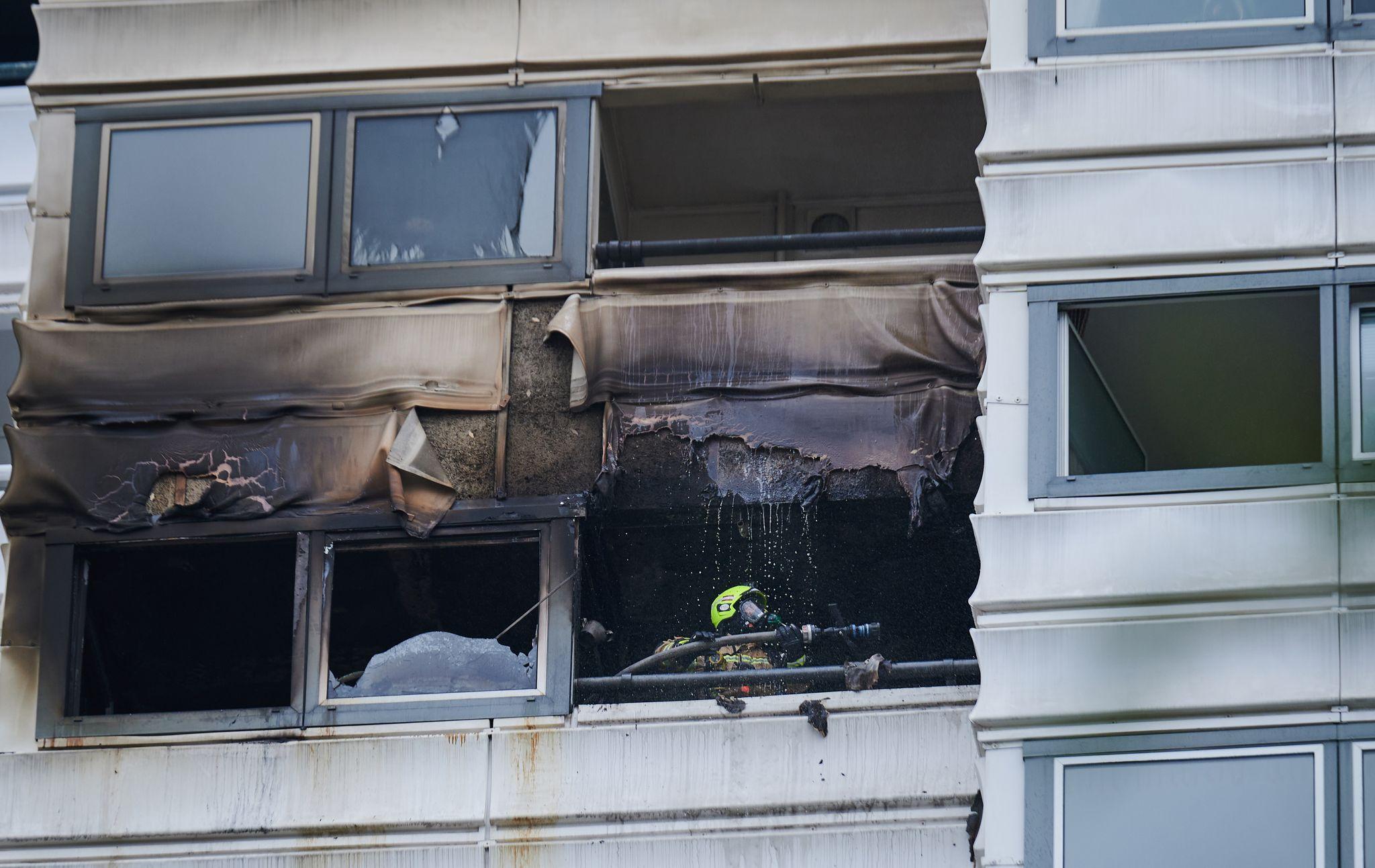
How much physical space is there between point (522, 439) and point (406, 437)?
2.50 ft

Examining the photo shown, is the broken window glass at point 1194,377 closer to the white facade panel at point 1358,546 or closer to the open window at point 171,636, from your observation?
the white facade panel at point 1358,546

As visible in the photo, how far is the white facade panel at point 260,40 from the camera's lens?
39.2ft

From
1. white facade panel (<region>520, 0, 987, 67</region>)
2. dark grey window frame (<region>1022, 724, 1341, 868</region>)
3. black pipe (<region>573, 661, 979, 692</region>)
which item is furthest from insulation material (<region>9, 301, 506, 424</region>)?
dark grey window frame (<region>1022, 724, 1341, 868</region>)

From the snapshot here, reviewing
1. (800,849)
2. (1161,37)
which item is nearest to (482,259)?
(800,849)

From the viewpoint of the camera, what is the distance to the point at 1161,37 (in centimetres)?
988

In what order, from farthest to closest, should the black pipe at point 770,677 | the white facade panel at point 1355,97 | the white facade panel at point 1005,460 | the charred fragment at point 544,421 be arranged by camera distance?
the charred fragment at point 544,421
the black pipe at point 770,677
the white facade panel at point 1355,97
the white facade panel at point 1005,460

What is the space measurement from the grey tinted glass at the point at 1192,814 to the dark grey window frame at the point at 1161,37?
4.05 meters

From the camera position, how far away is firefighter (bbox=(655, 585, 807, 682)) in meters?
11.0

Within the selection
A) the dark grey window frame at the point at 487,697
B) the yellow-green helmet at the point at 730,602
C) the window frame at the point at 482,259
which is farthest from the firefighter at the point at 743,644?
the window frame at the point at 482,259

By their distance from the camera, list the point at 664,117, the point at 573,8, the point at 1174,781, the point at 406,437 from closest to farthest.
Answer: the point at 1174,781, the point at 406,437, the point at 573,8, the point at 664,117

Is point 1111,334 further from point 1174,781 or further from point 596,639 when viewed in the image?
point 596,639

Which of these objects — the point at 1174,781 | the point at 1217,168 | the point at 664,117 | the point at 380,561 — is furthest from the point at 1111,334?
the point at 380,561

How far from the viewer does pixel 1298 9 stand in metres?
9.85

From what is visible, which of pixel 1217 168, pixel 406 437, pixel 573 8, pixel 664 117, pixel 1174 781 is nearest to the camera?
pixel 1174 781
